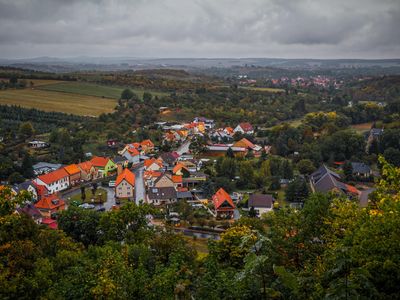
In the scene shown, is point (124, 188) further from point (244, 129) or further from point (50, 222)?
point (244, 129)

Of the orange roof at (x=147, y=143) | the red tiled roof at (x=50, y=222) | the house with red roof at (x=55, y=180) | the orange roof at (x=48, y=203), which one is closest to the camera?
the red tiled roof at (x=50, y=222)

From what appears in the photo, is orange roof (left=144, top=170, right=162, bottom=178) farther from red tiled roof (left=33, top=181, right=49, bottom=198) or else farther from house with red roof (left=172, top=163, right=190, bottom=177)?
red tiled roof (left=33, top=181, right=49, bottom=198)

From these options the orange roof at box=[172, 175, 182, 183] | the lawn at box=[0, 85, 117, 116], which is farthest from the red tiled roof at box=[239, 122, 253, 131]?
the orange roof at box=[172, 175, 182, 183]

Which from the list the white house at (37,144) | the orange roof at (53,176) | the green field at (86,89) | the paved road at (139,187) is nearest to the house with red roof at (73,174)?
the orange roof at (53,176)

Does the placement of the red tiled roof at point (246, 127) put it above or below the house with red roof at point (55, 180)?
above

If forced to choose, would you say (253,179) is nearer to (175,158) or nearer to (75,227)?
(175,158)

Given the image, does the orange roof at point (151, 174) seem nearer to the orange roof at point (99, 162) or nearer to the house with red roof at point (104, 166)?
the house with red roof at point (104, 166)
